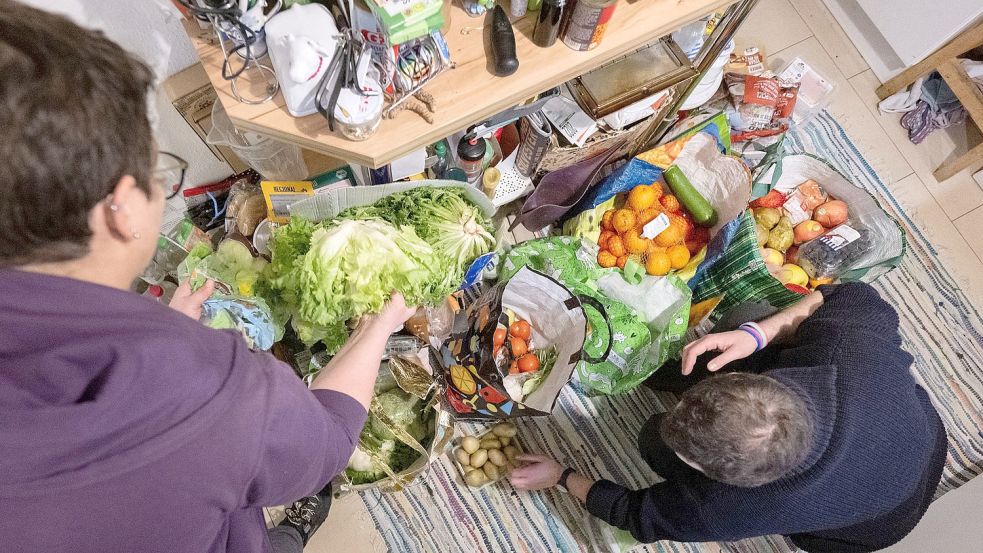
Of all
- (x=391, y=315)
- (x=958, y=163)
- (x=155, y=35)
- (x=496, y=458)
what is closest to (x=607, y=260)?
(x=496, y=458)

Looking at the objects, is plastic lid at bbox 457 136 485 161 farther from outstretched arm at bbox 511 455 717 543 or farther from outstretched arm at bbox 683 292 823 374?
outstretched arm at bbox 511 455 717 543

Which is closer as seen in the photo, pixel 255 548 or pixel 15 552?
pixel 15 552

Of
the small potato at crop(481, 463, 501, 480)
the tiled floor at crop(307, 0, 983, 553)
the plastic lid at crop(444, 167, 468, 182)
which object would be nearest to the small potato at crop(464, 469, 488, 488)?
the small potato at crop(481, 463, 501, 480)

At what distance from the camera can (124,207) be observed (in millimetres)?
780

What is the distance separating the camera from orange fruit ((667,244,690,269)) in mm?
2041

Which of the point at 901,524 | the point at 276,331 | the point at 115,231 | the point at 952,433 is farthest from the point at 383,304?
the point at 952,433

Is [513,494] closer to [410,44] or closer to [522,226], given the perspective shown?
[522,226]

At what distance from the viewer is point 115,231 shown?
0.80 metres

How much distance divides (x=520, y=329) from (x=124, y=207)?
135 cm

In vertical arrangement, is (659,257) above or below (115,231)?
below

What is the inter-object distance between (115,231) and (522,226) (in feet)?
5.53

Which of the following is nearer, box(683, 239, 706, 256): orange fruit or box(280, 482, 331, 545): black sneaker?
box(280, 482, 331, 545): black sneaker

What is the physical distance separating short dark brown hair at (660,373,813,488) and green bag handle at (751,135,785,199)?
3.43 feet

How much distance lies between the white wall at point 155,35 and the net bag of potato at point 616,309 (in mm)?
1085
